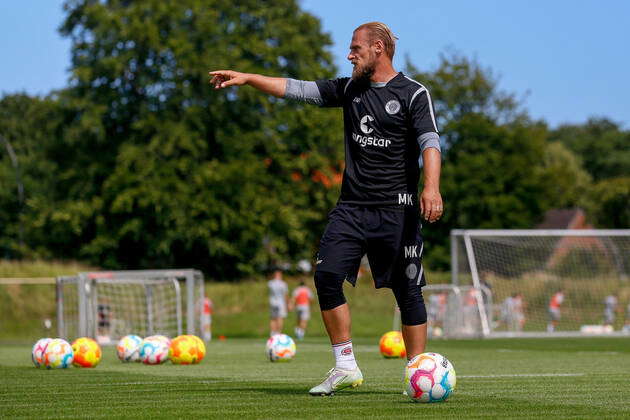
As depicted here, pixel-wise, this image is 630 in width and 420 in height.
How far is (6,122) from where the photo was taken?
70062mm

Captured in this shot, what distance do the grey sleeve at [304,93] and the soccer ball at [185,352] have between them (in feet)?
19.3

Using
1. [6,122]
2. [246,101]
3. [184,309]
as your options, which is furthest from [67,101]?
[6,122]

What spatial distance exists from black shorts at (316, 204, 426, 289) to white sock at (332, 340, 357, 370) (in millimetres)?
427

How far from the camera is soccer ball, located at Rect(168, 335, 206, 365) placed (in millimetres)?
12769

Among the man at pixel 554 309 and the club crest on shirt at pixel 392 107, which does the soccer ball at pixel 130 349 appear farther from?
the man at pixel 554 309

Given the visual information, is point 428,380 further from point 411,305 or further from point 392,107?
point 392,107

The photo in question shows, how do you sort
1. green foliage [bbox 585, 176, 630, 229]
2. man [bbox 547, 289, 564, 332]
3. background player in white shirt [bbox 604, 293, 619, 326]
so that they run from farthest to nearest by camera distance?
1. green foliage [bbox 585, 176, 630, 229]
2. background player in white shirt [bbox 604, 293, 619, 326]
3. man [bbox 547, 289, 564, 332]

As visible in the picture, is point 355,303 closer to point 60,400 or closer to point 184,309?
point 184,309

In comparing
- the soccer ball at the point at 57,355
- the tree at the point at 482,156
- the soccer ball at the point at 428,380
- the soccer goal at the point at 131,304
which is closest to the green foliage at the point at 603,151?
the tree at the point at 482,156

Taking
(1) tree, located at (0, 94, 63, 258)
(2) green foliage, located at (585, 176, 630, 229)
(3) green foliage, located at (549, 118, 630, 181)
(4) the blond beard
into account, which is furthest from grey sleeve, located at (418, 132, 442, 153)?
(3) green foliage, located at (549, 118, 630, 181)

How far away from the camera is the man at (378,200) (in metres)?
7.20

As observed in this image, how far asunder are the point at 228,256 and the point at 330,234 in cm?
3998

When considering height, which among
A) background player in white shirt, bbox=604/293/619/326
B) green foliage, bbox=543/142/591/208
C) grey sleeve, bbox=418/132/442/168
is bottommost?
background player in white shirt, bbox=604/293/619/326

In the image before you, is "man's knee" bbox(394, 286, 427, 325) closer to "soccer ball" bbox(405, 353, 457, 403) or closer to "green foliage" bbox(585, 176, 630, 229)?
"soccer ball" bbox(405, 353, 457, 403)
